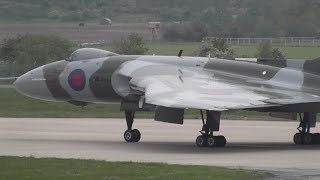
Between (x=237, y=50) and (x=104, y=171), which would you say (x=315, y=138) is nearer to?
(x=104, y=171)

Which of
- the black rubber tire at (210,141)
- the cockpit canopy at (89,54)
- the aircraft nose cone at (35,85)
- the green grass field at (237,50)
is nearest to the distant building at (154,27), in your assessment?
the green grass field at (237,50)

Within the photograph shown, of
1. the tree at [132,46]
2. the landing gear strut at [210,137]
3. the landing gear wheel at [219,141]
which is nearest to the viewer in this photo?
the landing gear strut at [210,137]

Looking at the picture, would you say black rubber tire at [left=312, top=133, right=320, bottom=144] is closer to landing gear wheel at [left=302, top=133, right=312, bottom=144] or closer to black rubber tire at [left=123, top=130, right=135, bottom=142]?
landing gear wheel at [left=302, top=133, right=312, bottom=144]

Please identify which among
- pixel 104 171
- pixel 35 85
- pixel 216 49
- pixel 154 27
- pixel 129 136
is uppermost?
pixel 154 27

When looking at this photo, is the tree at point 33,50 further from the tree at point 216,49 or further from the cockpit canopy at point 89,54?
the cockpit canopy at point 89,54

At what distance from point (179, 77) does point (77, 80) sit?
4.14m

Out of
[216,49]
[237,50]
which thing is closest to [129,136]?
[216,49]

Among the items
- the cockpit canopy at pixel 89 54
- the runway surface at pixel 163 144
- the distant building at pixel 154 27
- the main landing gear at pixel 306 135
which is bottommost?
the runway surface at pixel 163 144

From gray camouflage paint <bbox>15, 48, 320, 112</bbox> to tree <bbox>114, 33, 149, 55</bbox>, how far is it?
27.7 meters

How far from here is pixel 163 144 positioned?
3222 centimetres

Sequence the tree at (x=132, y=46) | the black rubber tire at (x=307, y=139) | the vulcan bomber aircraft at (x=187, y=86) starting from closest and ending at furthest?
1. the vulcan bomber aircraft at (x=187, y=86)
2. the black rubber tire at (x=307, y=139)
3. the tree at (x=132, y=46)

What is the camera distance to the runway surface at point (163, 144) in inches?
1001

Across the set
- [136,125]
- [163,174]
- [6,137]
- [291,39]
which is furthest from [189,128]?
[291,39]

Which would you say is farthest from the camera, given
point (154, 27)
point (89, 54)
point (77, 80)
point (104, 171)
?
point (154, 27)
